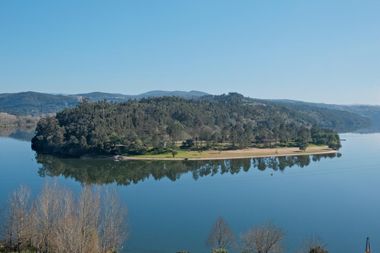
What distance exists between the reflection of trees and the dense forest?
11.7 ft

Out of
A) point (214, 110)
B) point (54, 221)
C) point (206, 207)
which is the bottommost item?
point (206, 207)

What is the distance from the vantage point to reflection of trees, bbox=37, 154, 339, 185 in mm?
48062

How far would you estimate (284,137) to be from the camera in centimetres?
7488

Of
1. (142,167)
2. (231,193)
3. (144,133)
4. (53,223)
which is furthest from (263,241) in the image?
(144,133)

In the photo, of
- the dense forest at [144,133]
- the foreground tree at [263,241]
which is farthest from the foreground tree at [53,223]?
the dense forest at [144,133]

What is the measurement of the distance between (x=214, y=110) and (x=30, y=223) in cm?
8125

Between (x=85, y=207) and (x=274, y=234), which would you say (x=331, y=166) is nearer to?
(x=274, y=234)

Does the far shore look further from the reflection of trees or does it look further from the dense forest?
the reflection of trees

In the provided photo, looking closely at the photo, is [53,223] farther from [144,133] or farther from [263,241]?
[144,133]

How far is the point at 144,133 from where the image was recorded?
69.7 meters

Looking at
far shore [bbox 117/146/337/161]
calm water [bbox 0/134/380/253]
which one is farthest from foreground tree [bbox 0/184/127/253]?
far shore [bbox 117/146/337/161]

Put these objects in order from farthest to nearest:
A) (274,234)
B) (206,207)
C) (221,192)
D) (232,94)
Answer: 1. (232,94)
2. (221,192)
3. (206,207)
4. (274,234)

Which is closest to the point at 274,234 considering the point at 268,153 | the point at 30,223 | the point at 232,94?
the point at 30,223

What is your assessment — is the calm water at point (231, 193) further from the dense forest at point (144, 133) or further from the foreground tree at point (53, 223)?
the dense forest at point (144, 133)
